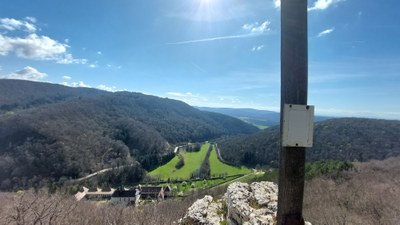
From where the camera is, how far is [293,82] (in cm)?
204

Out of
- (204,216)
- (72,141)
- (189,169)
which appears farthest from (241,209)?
(72,141)

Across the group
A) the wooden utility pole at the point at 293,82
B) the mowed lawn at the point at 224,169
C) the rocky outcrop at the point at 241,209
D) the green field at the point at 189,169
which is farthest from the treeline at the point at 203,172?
the wooden utility pole at the point at 293,82

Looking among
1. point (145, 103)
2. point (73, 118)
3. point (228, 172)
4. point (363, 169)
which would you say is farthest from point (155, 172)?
point (145, 103)

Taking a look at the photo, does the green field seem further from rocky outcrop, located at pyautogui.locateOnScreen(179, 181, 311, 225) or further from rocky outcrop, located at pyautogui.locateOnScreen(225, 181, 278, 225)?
rocky outcrop, located at pyautogui.locateOnScreen(225, 181, 278, 225)

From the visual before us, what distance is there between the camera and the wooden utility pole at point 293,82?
2035 millimetres

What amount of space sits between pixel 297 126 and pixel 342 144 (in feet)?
272

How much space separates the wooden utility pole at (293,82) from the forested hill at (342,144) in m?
53.8

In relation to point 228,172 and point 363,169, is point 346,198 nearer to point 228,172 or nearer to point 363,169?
point 363,169

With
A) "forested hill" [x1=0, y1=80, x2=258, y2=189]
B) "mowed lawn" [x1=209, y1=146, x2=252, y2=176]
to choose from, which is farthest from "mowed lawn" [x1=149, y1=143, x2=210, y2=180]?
"forested hill" [x1=0, y1=80, x2=258, y2=189]

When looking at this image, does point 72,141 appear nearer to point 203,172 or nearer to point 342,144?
point 203,172

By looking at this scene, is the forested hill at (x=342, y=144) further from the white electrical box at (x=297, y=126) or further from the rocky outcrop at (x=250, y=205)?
the white electrical box at (x=297, y=126)

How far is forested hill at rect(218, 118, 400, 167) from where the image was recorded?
Answer: 216 ft

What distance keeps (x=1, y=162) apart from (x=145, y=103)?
124965mm

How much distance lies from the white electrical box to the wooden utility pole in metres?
0.05
